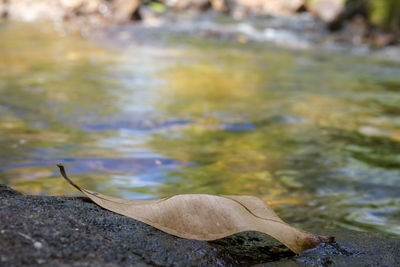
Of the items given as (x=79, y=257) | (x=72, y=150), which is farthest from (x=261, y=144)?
(x=79, y=257)

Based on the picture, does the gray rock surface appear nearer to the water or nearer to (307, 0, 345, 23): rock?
the water

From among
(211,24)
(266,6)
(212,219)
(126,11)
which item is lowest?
(212,219)

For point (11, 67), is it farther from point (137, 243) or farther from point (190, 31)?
point (190, 31)

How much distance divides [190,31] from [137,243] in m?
11.0

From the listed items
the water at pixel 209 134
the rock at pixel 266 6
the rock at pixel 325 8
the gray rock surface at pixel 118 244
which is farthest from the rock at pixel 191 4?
the gray rock surface at pixel 118 244

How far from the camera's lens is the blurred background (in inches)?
76.8

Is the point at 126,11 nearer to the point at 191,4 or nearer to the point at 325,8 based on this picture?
the point at 191,4

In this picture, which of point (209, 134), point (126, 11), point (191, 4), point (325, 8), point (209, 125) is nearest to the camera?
point (209, 134)

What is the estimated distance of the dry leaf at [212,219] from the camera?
1.03m

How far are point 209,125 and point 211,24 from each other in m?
11.1

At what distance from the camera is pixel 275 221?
105cm

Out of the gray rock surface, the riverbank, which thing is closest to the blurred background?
the gray rock surface

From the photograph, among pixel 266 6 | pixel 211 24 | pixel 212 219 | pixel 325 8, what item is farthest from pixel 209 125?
pixel 266 6

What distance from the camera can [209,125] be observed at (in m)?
3.15
